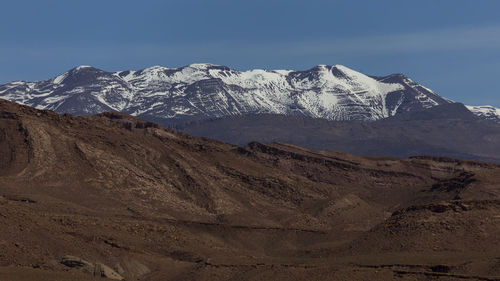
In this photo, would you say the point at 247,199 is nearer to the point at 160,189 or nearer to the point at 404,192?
the point at 160,189

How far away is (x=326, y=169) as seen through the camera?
200m

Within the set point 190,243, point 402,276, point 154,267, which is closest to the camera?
point 402,276

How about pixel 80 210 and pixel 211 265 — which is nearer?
pixel 211 265

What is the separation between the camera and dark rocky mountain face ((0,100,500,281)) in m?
85.1

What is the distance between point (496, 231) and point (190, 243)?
3479 centimetres

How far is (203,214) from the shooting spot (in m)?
141

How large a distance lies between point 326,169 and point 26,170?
251 feet

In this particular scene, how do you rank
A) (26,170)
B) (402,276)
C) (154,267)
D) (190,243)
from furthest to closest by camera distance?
(26,170)
(190,243)
(154,267)
(402,276)

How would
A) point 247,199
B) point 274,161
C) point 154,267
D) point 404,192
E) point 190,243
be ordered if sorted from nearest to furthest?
1. point 154,267
2. point 190,243
3. point 247,199
4. point 404,192
5. point 274,161

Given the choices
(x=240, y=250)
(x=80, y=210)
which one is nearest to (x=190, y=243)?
(x=240, y=250)

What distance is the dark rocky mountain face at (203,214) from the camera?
85125 mm

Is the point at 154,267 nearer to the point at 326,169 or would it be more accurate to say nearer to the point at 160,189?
the point at 160,189

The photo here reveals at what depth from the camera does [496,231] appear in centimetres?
9162

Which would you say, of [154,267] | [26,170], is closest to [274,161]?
[26,170]
